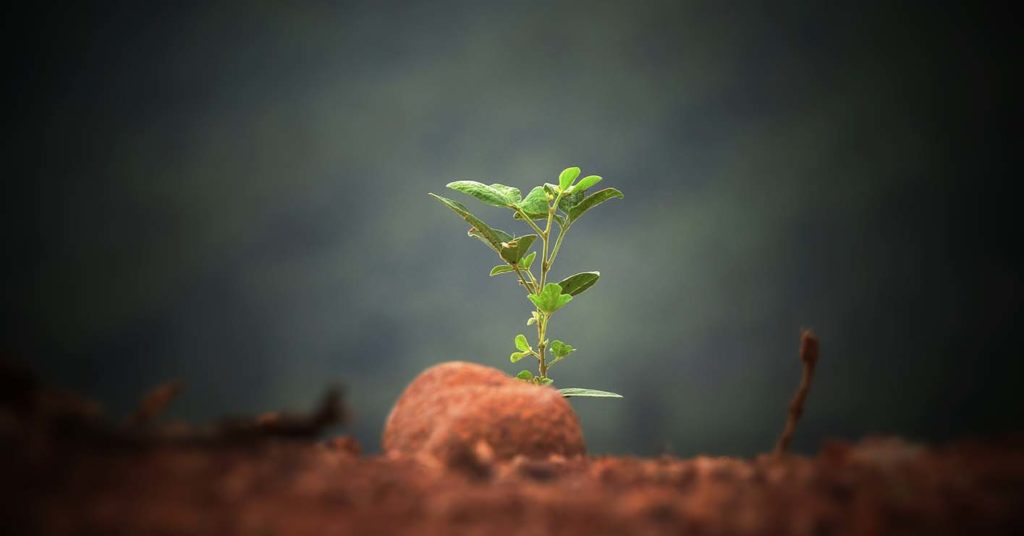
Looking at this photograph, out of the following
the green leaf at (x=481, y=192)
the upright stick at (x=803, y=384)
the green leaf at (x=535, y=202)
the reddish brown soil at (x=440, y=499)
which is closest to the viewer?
the reddish brown soil at (x=440, y=499)

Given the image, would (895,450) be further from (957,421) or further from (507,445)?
(957,421)

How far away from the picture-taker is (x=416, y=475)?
1.18m

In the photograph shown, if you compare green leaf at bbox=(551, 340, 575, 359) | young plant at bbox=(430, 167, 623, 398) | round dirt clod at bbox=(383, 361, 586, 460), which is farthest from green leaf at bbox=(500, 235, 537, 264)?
round dirt clod at bbox=(383, 361, 586, 460)

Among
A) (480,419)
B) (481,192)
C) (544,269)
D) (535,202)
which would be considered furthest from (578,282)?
(480,419)

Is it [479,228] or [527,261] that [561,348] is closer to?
[527,261]

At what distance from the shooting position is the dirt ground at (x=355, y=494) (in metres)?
0.80

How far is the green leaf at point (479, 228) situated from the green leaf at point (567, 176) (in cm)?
32

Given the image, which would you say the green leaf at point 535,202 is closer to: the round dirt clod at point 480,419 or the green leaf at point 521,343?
the green leaf at point 521,343

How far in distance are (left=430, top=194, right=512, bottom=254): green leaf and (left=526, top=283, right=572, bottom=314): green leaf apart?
28 cm

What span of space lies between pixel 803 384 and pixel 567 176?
1206mm

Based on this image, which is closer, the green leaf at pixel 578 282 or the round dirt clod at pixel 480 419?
the round dirt clod at pixel 480 419

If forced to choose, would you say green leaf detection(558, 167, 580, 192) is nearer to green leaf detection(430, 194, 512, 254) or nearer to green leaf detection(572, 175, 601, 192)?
green leaf detection(572, 175, 601, 192)

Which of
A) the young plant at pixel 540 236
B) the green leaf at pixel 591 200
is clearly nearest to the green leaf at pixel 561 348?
the young plant at pixel 540 236

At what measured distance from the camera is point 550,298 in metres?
2.44
